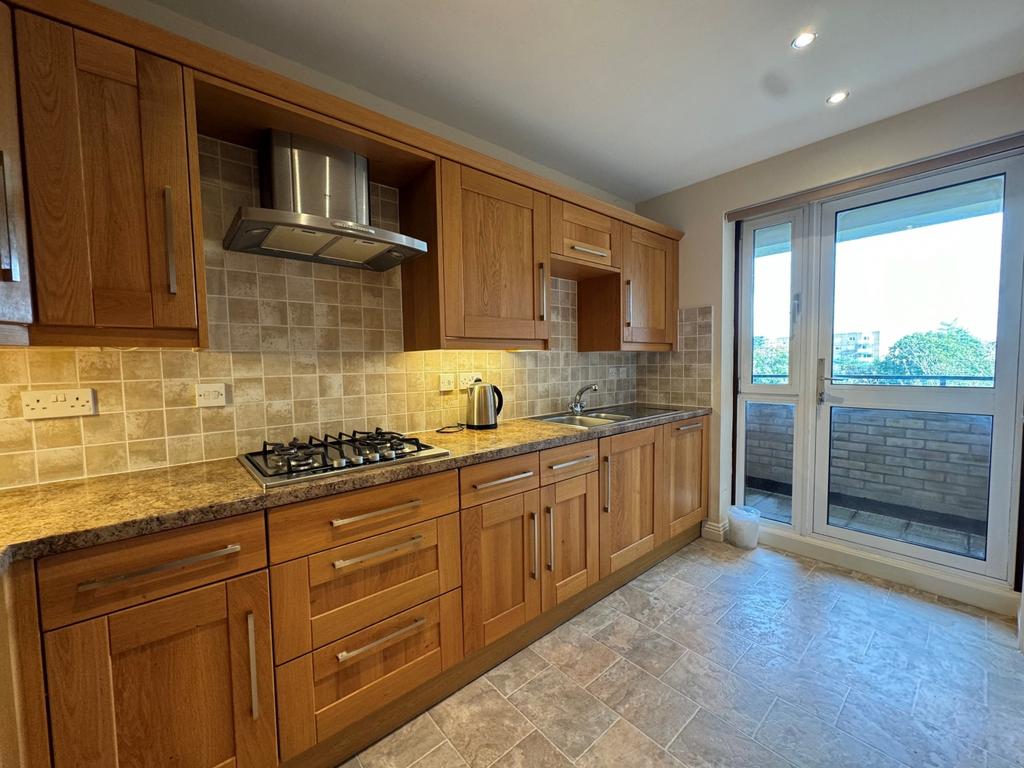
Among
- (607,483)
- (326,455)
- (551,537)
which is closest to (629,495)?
(607,483)

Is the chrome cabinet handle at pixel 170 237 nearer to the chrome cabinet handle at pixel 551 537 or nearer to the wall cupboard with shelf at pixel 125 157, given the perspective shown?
the wall cupboard with shelf at pixel 125 157

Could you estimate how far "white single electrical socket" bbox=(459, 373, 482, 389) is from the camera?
221 cm

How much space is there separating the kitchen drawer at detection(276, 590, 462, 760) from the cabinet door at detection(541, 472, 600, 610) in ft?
1.63

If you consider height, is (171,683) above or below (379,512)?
below

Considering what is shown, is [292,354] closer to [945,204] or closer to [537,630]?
[537,630]

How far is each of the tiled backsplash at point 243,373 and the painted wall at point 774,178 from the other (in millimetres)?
1694

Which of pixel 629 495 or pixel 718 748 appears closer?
pixel 718 748

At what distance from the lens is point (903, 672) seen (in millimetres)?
1622

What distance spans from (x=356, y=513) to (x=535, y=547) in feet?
2.78

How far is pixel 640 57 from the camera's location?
163cm

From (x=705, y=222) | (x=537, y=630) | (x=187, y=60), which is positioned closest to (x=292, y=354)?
(x=187, y=60)

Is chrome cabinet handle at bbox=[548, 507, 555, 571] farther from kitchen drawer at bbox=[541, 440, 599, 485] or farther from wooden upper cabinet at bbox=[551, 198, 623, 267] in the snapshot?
wooden upper cabinet at bbox=[551, 198, 623, 267]

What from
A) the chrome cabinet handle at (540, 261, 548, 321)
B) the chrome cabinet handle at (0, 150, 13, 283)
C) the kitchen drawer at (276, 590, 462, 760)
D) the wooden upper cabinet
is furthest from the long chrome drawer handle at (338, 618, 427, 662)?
the wooden upper cabinet

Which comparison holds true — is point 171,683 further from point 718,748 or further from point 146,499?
point 718,748
